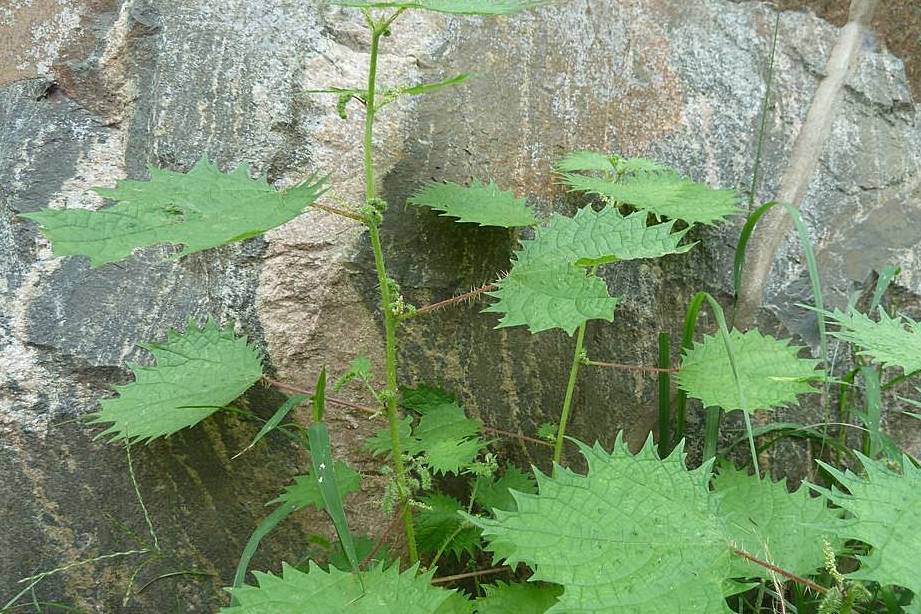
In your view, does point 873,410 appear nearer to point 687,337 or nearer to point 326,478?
point 687,337

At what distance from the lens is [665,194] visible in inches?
68.8

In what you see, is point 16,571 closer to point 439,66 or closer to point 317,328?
point 317,328

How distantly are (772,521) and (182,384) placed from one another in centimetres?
107

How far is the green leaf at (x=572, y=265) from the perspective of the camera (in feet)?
3.99

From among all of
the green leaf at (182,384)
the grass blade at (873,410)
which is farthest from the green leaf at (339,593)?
the grass blade at (873,410)

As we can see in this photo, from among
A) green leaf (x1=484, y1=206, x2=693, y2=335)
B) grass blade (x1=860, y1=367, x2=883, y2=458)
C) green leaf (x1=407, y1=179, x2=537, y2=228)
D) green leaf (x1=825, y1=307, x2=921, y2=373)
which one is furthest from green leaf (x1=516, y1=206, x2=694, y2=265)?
grass blade (x1=860, y1=367, x2=883, y2=458)

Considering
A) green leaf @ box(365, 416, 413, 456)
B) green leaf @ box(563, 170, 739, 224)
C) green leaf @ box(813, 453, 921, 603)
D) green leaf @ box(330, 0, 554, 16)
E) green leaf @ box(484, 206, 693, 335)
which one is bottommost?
green leaf @ box(365, 416, 413, 456)

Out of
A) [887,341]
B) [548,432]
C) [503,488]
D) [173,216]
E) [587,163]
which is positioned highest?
[587,163]

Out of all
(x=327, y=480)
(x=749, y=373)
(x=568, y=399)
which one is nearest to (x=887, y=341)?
(x=749, y=373)

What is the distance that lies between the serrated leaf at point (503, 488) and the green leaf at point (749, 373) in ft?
1.18

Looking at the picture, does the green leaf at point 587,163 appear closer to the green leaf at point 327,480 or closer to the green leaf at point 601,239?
the green leaf at point 601,239

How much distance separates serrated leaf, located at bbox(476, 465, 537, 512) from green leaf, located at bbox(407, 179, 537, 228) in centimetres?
49

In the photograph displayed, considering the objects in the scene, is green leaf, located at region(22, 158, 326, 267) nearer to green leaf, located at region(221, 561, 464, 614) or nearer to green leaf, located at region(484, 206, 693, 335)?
green leaf, located at region(484, 206, 693, 335)

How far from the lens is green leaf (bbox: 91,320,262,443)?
1.39m
